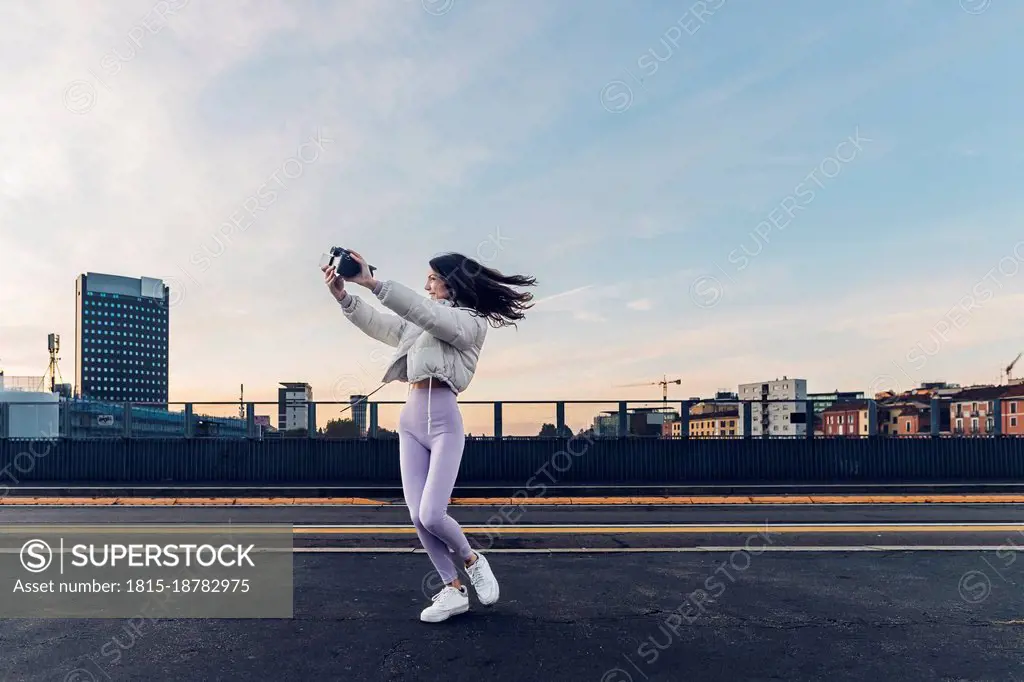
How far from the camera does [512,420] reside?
15.5 m

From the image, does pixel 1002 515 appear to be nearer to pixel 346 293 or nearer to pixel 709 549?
pixel 709 549

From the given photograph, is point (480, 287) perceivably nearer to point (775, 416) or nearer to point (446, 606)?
point (446, 606)

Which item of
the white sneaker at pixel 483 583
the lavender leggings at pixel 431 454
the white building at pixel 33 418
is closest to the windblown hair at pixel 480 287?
the lavender leggings at pixel 431 454

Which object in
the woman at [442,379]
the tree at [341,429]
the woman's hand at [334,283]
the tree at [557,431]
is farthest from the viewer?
the tree at [341,429]

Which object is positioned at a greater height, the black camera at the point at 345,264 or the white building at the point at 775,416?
the black camera at the point at 345,264

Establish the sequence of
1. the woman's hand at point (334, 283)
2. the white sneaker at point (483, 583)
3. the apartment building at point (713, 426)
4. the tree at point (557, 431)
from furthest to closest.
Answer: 1. the tree at point (557, 431)
2. the apartment building at point (713, 426)
3. the white sneaker at point (483, 583)
4. the woman's hand at point (334, 283)

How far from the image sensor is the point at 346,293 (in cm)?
402

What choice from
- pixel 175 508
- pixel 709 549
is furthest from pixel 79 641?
pixel 175 508

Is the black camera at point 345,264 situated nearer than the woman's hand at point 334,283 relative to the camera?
Yes

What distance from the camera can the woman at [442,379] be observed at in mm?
4062

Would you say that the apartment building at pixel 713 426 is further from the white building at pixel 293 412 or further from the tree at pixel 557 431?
the white building at pixel 293 412

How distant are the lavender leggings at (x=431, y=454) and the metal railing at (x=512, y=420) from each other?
430 inches

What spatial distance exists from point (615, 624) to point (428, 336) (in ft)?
6.10

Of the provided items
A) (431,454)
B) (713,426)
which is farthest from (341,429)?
(431,454)
